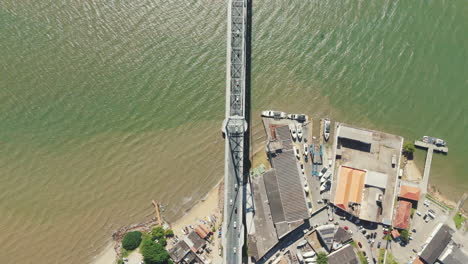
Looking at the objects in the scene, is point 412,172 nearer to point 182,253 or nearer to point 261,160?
point 261,160

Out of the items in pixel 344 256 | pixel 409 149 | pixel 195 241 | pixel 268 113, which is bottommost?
pixel 344 256

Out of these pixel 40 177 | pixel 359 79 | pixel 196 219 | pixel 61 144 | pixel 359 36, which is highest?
pixel 359 36

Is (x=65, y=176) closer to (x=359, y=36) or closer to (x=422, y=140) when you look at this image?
(x=359, y=36)

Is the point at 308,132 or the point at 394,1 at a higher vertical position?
the point at 394,1

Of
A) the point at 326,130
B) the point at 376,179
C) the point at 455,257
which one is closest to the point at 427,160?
the point at 376,179

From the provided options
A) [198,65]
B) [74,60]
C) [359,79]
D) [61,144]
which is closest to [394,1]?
[359,79]

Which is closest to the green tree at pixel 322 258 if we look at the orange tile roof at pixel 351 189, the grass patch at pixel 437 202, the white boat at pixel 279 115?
the orange tile roof at pixel 351 189
